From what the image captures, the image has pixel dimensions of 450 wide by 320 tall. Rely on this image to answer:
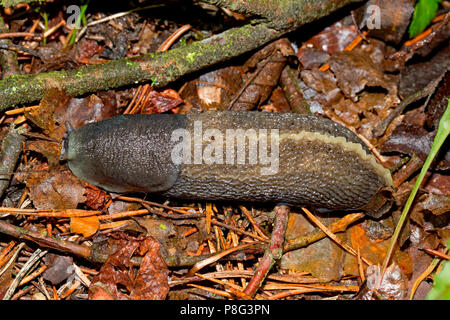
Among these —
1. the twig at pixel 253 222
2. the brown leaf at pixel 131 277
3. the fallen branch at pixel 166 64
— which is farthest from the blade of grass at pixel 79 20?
the twig at pixel 253 222

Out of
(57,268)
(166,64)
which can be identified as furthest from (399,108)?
(57,268)

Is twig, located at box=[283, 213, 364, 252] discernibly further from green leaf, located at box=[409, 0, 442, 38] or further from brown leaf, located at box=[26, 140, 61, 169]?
brown leaf, located at box=[26, 140, 61, 169]

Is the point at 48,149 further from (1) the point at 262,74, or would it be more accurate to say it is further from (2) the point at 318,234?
(2) the point at 318,234

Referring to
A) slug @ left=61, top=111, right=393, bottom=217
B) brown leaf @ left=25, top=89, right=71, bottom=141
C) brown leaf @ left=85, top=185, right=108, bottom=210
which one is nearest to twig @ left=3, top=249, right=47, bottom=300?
brown leaf @ left=85, top=185, right=108, bottom=210

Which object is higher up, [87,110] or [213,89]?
[213,89]

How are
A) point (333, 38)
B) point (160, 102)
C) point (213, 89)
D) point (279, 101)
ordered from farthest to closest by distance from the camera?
point (333, 38) → point (279, 101) → point (213, 89) → point (160, 102)

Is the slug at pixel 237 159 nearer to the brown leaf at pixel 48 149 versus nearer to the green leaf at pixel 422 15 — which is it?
the brown leaf at pixel 48 149

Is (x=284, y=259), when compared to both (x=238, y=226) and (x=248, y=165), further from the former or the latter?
(x=248, y=165)
